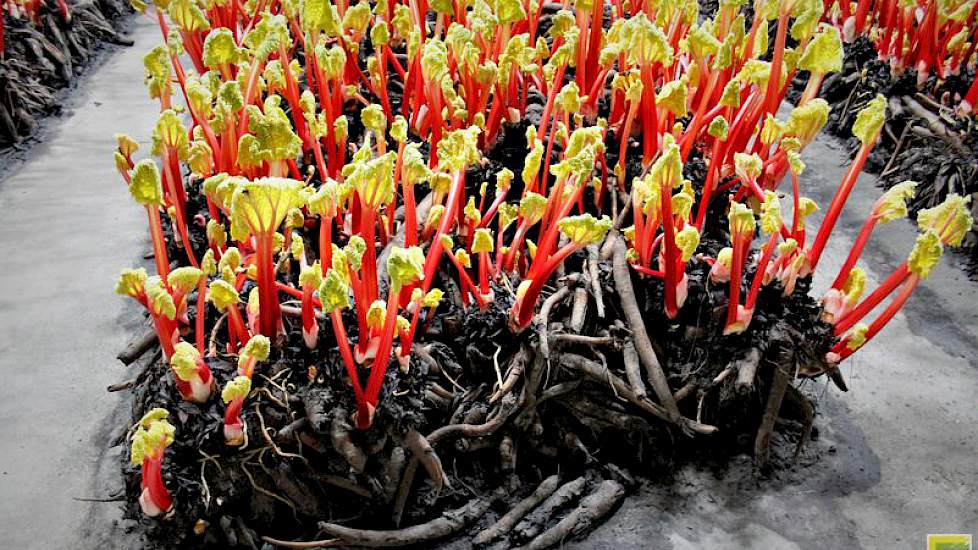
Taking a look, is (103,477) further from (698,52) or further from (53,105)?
(53,105)

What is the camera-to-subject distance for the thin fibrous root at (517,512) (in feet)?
5.47

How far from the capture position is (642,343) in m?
1.83

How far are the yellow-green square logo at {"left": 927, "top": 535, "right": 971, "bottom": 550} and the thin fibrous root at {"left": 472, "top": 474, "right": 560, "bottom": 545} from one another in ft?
2.72

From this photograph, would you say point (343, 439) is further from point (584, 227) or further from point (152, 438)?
point (584, 227)

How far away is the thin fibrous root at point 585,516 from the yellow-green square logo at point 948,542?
675mm

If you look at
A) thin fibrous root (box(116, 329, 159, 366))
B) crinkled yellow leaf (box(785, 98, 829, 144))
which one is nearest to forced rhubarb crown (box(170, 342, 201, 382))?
thin fibrous root (box(116, 329, 159, 366))


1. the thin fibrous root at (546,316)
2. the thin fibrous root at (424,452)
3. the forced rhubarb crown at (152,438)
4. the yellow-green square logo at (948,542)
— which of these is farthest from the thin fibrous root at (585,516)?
the forced rhubarb crown at (152,438)

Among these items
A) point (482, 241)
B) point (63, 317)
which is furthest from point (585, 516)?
point (63, 317)

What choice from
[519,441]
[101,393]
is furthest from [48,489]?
[519,441]

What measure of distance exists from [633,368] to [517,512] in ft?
1.41

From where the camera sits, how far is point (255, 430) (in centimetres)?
155

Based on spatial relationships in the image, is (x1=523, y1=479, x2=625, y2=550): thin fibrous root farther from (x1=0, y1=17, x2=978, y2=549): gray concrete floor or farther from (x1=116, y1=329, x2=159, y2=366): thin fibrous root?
(x1=116, y1=329, x2=159, y2=366): thin fibrous root

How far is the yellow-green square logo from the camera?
1.66 m

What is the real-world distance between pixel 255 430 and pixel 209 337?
0.91 ft
